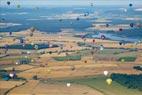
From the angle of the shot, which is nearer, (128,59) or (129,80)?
(129,80)

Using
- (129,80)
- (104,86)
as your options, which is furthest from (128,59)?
(104,86)

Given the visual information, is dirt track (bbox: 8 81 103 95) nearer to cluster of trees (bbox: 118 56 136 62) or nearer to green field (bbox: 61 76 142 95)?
green field (bbox: 61 76 142 95)

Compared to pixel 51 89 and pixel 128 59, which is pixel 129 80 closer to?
pixel 51 89

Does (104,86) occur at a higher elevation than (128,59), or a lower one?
lower

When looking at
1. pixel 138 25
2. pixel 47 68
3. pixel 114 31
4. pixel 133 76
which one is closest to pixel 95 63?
pixel 47 68

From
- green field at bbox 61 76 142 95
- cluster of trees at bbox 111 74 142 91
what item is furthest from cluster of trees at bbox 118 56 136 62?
green field at bbox 61 76 142 95

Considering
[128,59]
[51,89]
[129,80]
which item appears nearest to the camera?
[51,89]

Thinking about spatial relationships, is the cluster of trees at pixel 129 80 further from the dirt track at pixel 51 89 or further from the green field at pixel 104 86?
the dirt track at pixel 51 89
